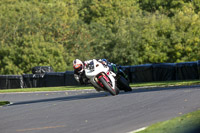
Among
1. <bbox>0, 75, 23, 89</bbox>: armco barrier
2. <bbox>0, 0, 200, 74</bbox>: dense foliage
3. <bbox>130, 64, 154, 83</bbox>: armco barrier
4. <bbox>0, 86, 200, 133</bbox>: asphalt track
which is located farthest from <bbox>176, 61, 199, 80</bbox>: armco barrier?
<bbox>0, 0, 200, 74</bbox>: dense foliage

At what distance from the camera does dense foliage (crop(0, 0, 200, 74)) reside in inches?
2261

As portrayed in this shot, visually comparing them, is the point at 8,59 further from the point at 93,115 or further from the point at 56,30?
the point at 93,115

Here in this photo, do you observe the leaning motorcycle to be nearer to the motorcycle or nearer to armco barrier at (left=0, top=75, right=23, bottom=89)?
the motorcycle

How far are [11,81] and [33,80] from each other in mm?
1902

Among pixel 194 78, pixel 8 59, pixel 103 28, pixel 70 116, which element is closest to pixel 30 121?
pixel 70 116

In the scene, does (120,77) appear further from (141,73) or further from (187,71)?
(141,73)

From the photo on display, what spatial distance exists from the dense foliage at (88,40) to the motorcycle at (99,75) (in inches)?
1659

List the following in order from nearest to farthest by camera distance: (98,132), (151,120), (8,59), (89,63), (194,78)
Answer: (98,132), (151,120), (89,63), (194,78), (8,59)

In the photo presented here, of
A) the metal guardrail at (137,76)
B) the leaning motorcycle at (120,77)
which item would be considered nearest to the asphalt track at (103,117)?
the leaning motorcycle at (120,77)

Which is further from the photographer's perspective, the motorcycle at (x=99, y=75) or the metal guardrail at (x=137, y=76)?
the metal guardrail at (x=137, y=76)

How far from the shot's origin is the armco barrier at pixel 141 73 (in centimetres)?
3092

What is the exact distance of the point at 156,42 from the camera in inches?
2357

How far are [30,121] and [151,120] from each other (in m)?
3.02

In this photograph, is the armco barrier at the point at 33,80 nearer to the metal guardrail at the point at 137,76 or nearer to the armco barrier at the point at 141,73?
the metal guardrail at the point at 137,76
